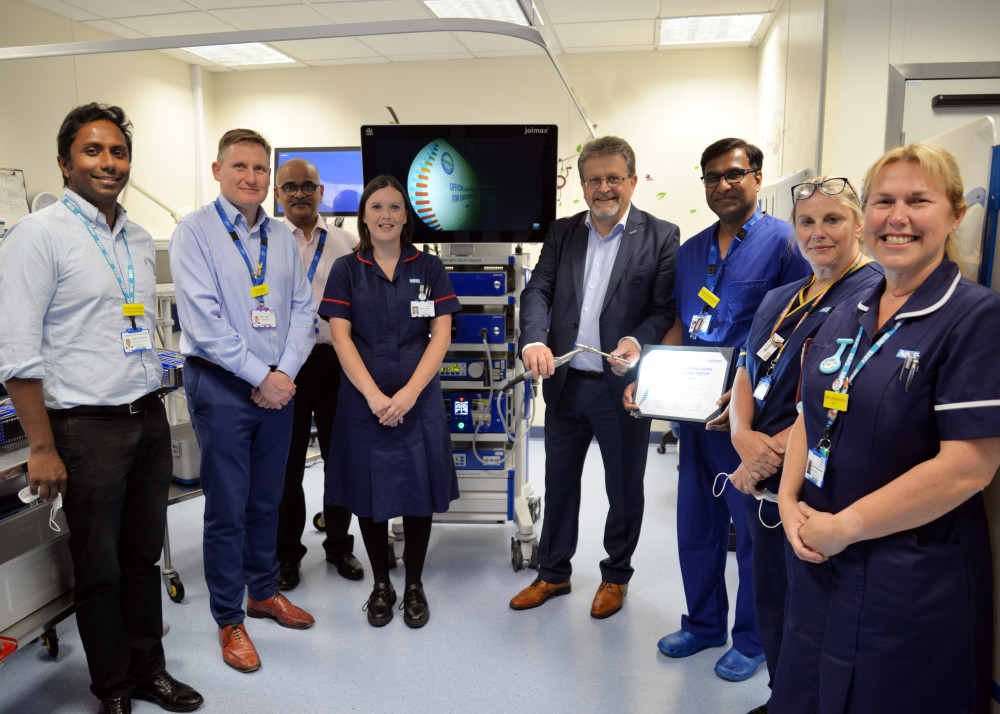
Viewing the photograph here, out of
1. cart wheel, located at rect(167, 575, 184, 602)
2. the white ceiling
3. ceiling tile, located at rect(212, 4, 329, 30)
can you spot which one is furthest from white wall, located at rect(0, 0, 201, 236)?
cart wheel, located at rect(167, 575, 184, 602)

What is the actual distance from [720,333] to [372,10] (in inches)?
134

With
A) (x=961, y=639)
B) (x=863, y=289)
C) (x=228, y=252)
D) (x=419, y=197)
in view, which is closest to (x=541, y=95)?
(x=419, y=197)

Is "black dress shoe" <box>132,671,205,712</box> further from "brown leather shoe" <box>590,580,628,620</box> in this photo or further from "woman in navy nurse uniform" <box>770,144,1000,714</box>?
"woman in navy nurse uniform" <box>770,144,1000,714</box>

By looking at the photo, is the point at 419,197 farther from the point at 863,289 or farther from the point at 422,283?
the point at 863,289

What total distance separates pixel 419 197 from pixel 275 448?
1.31 meters

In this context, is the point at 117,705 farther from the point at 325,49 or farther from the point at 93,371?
the point at 325,49

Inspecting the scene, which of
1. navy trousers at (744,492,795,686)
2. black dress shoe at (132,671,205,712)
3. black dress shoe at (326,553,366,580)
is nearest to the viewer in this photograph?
navy trousers at (744,492,795,686)

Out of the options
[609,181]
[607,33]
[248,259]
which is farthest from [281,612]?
[607,33]

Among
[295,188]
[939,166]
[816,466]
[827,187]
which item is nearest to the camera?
[939,166]

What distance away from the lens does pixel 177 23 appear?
4551mm

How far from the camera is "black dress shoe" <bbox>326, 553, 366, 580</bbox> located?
295 centimetres

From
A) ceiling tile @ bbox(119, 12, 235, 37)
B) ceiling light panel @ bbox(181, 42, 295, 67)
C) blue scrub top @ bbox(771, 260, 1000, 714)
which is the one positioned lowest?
blue scrub top @ bbox(771, 260, 1000, 714)

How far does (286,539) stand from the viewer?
2.95 m

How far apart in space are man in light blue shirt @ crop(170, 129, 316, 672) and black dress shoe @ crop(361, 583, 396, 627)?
0.46m
